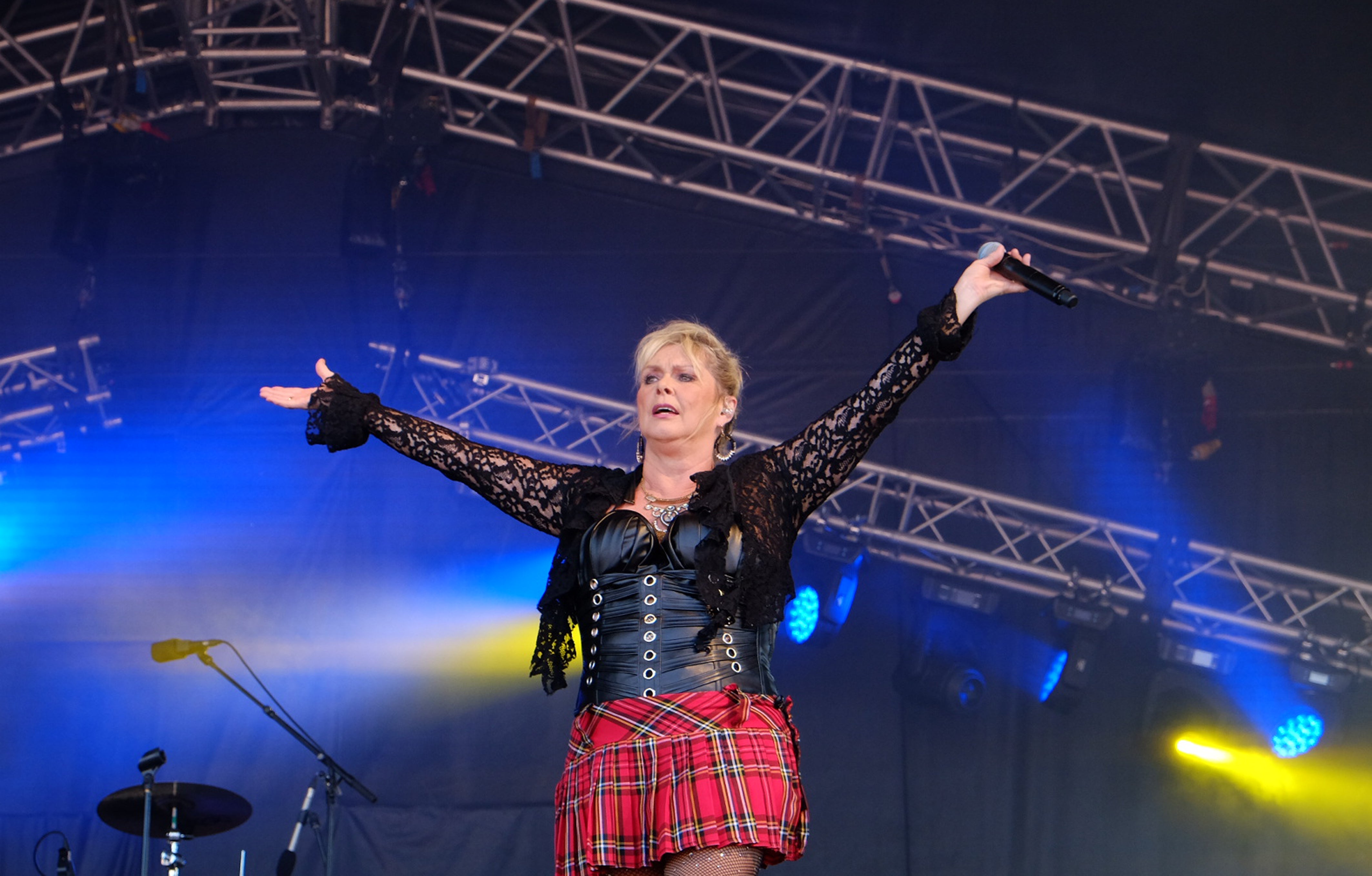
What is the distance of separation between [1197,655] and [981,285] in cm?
353

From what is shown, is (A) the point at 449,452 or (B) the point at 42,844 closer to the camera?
(A) the point at 449,452

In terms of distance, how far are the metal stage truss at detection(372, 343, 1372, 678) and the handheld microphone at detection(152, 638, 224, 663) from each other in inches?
50.4

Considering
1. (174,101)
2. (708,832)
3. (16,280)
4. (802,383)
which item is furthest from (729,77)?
(708,832)

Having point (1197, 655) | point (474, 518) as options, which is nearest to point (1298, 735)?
point (1197, 655)

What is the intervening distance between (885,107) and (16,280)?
3.67 metres

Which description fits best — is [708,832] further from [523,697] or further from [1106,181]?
[1106,181]

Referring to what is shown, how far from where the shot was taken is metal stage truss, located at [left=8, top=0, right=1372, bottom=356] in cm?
496

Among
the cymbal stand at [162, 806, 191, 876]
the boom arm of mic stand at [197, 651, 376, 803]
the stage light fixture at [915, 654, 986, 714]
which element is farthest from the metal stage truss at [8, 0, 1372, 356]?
the cymbal stand at [162, 806, 191, 876]

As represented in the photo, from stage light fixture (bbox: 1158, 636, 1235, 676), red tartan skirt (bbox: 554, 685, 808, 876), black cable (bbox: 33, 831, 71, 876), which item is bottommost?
black cable (bbox: 33, 831, 71, 876)

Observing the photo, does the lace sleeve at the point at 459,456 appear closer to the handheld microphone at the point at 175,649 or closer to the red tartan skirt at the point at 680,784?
the red tartan skirt at the point at 680,784

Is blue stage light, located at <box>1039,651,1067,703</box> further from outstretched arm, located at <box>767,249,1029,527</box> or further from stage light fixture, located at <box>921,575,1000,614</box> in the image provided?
outstretched arm, located at <box>767,249,1029,527</box>

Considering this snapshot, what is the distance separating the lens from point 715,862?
1.83 metres

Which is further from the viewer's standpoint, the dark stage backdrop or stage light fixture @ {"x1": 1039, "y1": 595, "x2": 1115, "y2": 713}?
stage light fixture @ {"x1": 1039, "y1": 595, "x2": 1115, "y2": 713}

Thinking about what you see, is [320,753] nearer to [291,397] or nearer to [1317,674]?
[291,397]
